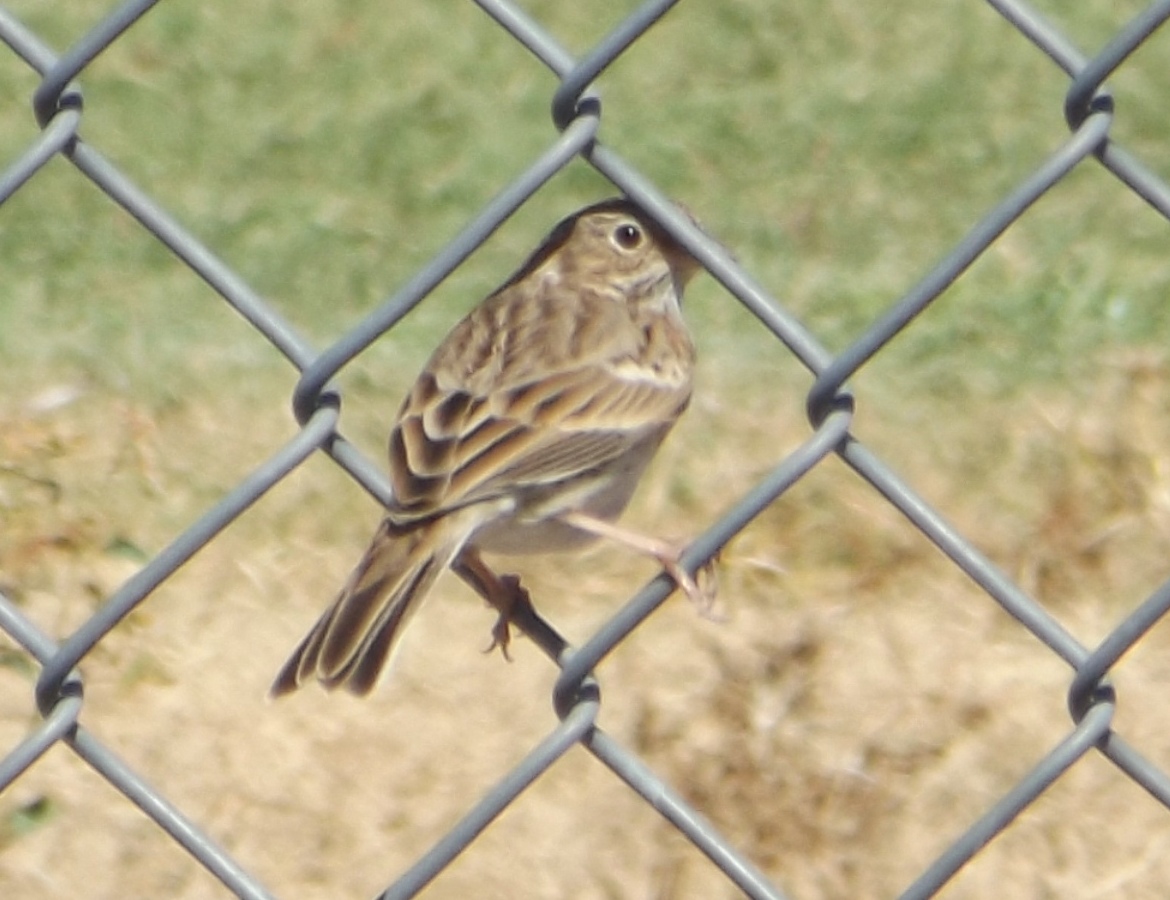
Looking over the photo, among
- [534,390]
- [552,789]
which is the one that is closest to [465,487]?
[534,390]

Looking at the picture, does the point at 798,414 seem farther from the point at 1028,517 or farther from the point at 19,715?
the point at 19,715

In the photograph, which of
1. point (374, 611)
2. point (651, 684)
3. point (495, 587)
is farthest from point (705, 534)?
point (651, 684)

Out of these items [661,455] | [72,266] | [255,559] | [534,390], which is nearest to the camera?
[534,390]

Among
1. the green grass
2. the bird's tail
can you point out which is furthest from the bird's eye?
the green grass

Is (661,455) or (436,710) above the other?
(661,455)

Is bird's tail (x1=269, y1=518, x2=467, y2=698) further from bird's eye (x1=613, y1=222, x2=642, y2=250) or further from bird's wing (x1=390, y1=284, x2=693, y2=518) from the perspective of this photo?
bird's eye (x1=613, y1=222, x2=642, y2=250)

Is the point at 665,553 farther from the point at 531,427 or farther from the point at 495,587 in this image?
the point at 531,427
